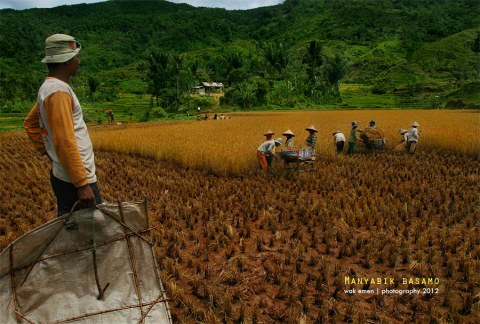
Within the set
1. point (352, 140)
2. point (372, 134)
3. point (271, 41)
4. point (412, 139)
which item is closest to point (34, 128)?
point (352, 140)

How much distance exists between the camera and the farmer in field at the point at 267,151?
7.43 metres

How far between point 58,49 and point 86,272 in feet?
5.09

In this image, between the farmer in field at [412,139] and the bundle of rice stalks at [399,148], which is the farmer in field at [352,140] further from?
the farmer in field at [412,139]

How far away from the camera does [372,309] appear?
117 inches

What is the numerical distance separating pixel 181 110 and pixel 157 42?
10143 centimetres

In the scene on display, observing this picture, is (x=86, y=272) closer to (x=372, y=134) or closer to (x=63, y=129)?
A: (x=63, y=129)

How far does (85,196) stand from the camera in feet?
7.28

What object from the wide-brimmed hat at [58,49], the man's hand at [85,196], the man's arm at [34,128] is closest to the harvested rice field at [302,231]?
the man's hand at [85,196]

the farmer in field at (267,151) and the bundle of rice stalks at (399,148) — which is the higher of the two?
the farmer in field at (267,151)

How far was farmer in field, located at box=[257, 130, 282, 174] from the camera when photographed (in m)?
7.43

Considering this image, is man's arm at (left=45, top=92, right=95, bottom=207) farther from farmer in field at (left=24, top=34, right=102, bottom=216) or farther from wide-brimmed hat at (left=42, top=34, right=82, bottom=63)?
wide-brimmed hat at (left=42, top=34, right=82, bottom=63)

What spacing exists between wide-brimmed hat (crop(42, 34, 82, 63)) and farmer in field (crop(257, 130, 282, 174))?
5.38 meters

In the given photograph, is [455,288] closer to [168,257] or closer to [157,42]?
[168,257]

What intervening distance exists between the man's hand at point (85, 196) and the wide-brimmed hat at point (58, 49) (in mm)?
893
